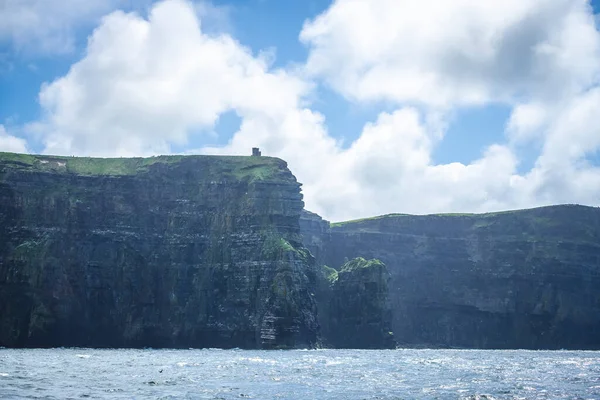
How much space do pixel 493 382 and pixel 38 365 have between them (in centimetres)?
6188

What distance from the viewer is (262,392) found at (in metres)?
77.2

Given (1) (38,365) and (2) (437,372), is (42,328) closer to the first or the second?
Answer: (1) (38,365)

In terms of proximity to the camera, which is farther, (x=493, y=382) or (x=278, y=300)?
(x=278, y=300)

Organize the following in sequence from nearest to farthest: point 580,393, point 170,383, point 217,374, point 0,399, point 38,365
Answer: point 0,399
point 580,393
point 170,383
point 217,374
point 38,365

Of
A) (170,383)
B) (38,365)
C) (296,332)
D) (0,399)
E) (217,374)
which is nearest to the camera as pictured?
(0,399)

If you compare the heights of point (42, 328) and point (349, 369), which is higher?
point (42, 328)

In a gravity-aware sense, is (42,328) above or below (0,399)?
above

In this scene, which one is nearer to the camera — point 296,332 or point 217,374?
point 217,374

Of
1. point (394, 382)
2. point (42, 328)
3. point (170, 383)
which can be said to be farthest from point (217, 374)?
point (42, 328)

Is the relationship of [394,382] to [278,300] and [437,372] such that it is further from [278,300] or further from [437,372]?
[278,300]

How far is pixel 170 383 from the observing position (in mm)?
85625

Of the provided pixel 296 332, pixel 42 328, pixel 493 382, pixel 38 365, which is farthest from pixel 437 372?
pixel 42 328

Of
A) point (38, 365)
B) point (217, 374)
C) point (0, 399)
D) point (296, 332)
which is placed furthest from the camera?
point (296, 332)

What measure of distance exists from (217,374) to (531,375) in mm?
38257
